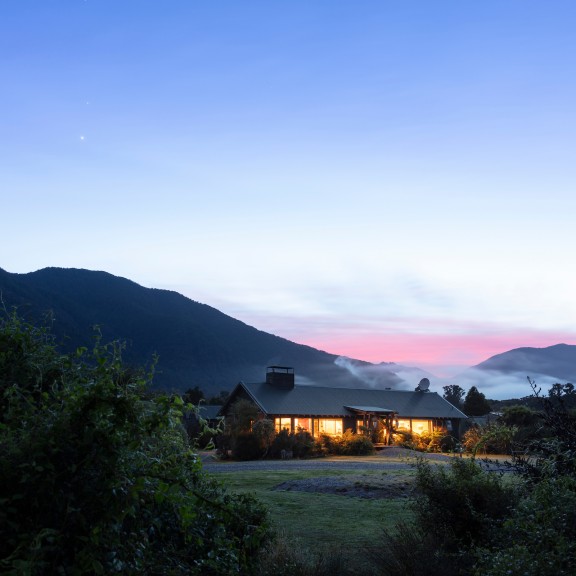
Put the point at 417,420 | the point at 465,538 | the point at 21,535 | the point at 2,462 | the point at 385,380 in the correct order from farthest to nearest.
Answer: the point at 385,380 → the point at 417,420 → the point at 465,538 → the point at 2,462 → the point at 21,535

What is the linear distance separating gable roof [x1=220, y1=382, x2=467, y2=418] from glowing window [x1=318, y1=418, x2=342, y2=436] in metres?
0.68

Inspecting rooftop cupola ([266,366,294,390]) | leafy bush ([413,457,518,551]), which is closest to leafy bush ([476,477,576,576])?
leafy bush ([413,457,518,551])

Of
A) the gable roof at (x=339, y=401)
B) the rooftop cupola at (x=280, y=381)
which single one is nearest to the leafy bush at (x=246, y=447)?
the gable roof at (x=339, y=401)

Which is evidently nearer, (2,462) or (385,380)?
(2,462)

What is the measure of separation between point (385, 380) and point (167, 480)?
317ft

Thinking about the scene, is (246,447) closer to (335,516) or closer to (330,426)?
(330,426)

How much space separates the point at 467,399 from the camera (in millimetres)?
69875

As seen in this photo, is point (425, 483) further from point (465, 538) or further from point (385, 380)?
point (385, 380)

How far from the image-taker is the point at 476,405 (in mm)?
68938

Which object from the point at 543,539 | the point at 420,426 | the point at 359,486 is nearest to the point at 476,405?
the point at 420,426

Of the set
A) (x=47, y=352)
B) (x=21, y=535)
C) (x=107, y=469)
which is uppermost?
(x=47, y=352)

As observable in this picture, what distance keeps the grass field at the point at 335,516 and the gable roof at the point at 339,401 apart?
1058 inches

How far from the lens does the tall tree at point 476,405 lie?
68.3 meters

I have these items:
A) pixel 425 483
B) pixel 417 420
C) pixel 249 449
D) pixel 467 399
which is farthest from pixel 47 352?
pixel 467 399
